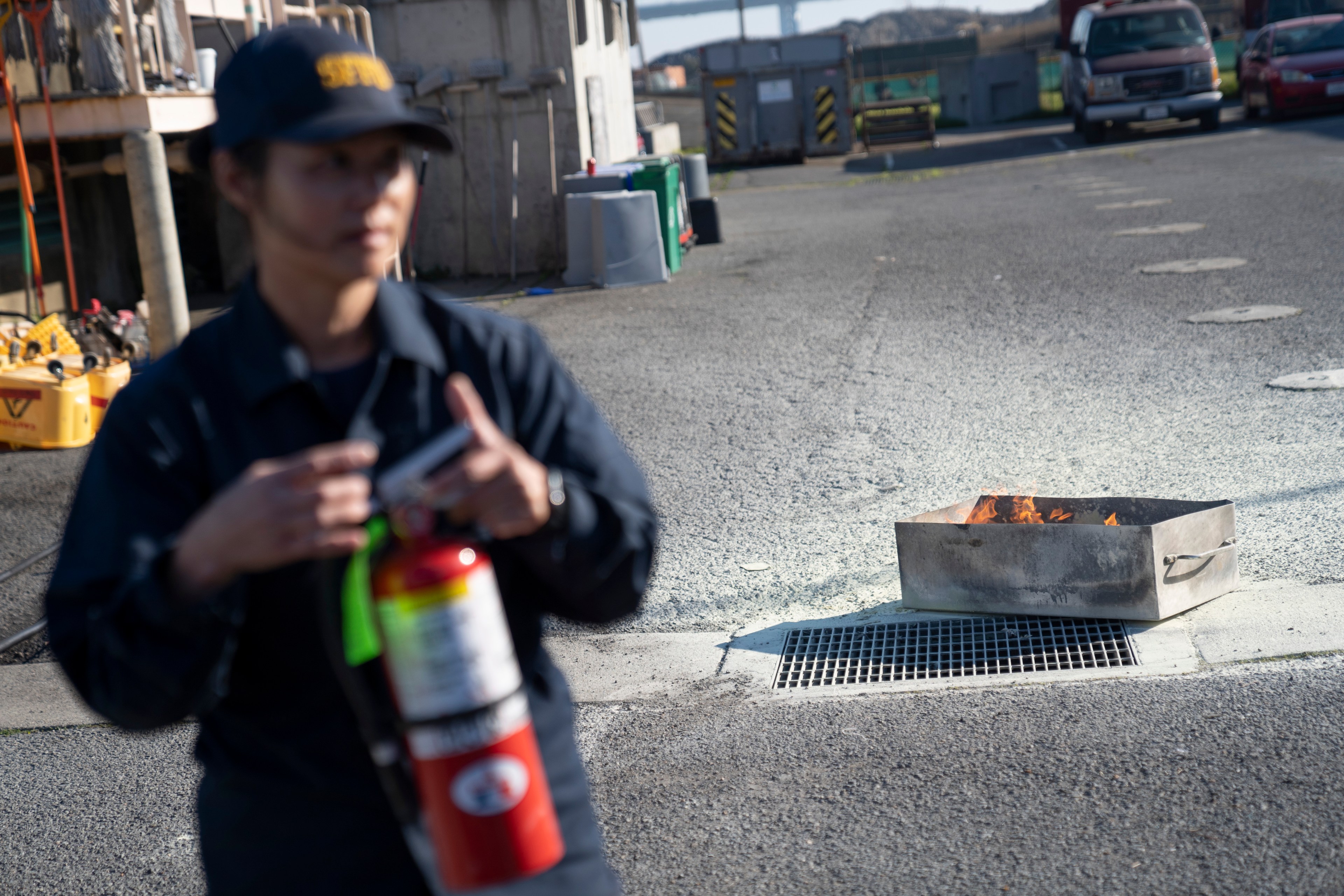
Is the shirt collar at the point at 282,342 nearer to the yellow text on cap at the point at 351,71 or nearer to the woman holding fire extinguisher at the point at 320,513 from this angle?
the woman holding fire extinguisher at the point at 320,513

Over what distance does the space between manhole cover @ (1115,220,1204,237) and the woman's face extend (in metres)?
12.8

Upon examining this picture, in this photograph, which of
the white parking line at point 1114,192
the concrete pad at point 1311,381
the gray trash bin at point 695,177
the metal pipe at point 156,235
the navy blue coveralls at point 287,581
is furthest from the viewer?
the white parking line at point 1114,192

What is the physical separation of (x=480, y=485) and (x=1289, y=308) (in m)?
8.96

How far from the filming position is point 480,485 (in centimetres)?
142

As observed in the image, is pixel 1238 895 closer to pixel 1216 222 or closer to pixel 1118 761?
pixel 1118 761

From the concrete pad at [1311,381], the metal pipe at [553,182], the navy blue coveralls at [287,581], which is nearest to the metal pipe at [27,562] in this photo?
the navy blue coveralls at [287,581]

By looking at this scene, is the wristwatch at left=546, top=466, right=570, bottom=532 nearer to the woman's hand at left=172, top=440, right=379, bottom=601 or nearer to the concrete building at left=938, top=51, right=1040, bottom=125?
the woman's hand at left=172, top=440, right=379, bottom=601

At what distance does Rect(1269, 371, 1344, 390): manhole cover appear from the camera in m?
7.03

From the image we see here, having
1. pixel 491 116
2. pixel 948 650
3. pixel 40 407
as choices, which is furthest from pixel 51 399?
pixel 491 116

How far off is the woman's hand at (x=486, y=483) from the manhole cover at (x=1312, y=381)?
6541 millimetres

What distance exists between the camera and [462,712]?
1439 millimetres

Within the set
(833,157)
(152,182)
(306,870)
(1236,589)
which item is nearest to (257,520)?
(306,870)

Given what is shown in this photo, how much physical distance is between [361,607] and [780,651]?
318 centimetres

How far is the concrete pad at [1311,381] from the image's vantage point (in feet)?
23.0
